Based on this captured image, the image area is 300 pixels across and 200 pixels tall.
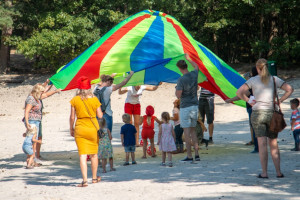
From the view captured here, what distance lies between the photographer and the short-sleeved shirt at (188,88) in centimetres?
794

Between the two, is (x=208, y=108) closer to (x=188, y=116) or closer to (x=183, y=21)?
(x=188, y=116)

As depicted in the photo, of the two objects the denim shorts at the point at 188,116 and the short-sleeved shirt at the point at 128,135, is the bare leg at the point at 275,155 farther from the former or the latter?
the short-sleeved shirt at the point at 128,135

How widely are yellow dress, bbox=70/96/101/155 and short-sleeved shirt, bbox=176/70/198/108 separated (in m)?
1.81

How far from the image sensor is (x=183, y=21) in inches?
1153

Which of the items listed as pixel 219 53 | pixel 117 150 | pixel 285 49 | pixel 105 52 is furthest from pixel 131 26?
pixel 219 53

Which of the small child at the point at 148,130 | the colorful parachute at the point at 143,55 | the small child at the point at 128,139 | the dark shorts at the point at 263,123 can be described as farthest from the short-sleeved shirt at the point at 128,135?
the dark shorts at the point at 263,123

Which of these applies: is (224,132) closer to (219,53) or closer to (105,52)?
(105,52)

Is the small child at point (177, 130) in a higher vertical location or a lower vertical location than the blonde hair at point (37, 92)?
lower

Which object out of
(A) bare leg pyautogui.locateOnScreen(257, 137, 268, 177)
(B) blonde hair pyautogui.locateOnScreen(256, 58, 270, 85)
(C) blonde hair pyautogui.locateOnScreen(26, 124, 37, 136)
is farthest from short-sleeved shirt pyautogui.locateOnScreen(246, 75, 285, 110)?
(C) blonde hair pyautogui.locateOnScreen(26, 124, 37, 136)

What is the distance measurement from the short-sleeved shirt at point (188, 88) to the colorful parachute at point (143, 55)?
79cm

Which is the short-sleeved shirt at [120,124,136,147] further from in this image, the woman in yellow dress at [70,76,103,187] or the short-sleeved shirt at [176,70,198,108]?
the woman in yellow dress at [70,76,103,187]

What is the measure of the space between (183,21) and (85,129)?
76.9 ft

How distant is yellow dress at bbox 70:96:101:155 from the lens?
6633mm

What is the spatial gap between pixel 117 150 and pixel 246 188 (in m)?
4.65
